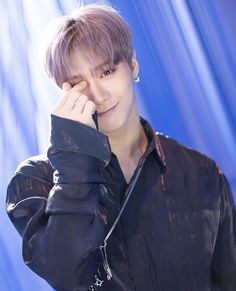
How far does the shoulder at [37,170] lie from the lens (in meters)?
0.77

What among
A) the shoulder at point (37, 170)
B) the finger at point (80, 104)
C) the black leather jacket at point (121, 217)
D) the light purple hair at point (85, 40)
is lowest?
the black leather jacket at point (121, 217)

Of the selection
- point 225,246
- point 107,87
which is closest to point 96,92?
point 107,87

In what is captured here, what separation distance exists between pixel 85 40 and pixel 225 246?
0.55 m

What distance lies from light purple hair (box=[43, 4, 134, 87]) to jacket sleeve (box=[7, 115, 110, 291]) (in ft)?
0.44

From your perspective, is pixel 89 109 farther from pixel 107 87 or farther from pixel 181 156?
pixel 181 156

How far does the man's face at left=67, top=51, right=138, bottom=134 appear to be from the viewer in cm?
75

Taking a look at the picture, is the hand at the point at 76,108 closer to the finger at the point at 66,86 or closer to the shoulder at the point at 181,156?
the finger at the point at 66,86

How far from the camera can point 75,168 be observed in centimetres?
66

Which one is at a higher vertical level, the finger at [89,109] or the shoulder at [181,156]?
the finger at [89,109]

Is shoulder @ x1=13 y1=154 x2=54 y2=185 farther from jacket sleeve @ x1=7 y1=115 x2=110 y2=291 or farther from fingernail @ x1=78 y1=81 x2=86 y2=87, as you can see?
fingernail @ x1=78 y1=81 x2=86 y2=87

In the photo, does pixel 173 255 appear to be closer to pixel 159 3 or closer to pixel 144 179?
pixel 144 179

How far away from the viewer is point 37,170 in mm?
783

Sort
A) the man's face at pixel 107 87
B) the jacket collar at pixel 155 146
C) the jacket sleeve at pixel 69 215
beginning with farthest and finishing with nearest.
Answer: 1. the jacket collar at pixel 155 146
2. the man's face at pixel 107 87
3. the jacket sleeve at pixel 69 215

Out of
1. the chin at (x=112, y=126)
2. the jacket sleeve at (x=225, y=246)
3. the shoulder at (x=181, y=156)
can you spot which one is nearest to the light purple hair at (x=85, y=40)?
the chin at (x=112, y=126)
